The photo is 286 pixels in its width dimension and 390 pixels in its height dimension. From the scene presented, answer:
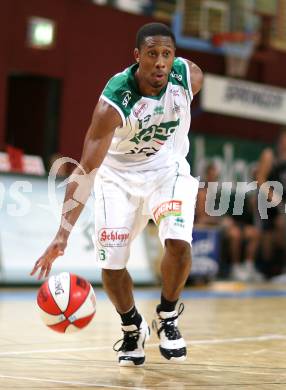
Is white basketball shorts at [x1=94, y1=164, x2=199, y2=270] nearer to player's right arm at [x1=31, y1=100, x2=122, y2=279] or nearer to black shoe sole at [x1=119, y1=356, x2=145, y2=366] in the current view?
player's right arm at [x1=31, y1=100, x2=122, y2=279]

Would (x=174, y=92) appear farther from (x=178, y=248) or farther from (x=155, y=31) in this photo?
(x=178, y=248)

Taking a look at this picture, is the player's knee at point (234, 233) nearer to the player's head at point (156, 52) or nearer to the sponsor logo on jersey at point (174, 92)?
the sponsor logo on jersey at point (174, 92)

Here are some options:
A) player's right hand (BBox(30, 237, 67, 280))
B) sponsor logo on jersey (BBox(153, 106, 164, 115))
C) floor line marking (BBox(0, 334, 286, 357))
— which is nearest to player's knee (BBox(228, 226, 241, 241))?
floor line marking (BBox(0, 334, 286, 357))

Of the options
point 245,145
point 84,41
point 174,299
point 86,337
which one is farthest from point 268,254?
point 174,299

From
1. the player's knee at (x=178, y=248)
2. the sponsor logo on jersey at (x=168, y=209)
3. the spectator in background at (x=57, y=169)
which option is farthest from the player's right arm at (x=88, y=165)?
the spectator in background at (x=57, y=169)

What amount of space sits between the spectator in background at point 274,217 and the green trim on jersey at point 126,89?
8073 millimetres

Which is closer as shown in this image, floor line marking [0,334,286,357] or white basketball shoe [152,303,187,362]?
white basketball shoe [152,303,187,362]

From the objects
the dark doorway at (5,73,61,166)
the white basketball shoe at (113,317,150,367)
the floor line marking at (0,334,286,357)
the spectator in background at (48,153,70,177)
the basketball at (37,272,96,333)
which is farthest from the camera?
the dark doorway at (5,73,61,166)

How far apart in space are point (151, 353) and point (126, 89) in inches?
78.1

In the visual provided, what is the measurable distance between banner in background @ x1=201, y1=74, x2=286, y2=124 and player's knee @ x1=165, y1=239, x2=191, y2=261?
12427 mm

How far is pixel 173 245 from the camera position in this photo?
5734 millimetres

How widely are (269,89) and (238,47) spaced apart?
1.37m

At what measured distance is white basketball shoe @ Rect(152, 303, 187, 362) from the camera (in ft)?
18.9

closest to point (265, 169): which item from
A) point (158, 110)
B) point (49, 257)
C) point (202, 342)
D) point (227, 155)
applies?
point (227, 155)
